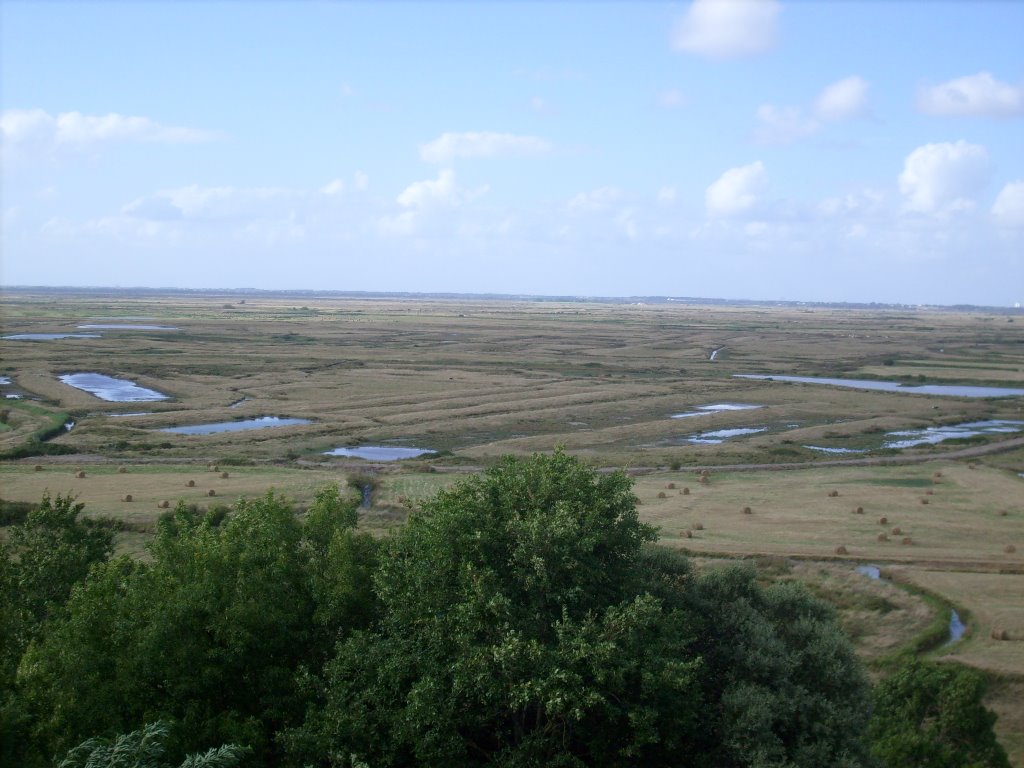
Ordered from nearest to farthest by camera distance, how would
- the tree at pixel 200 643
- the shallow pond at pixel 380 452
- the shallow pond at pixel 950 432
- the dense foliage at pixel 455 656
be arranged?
the dense foliage at pixel 455 656
the tree at pixel 200 643
the shallow pond at pixel 380 452
the shallow pond at pixel 950 432

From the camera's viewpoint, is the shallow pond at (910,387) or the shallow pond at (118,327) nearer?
the shallow pond at (910,387)

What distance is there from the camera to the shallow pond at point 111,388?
81938 millimetres

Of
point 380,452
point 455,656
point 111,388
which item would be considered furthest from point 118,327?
point 455,656

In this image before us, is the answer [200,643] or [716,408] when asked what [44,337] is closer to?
[716,408]

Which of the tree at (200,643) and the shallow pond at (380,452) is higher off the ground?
the tree at (200,643)

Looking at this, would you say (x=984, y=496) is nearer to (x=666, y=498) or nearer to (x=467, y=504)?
(x=666, y=498)

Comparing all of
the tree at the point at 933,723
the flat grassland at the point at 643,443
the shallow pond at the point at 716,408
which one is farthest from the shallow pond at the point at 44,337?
the tree at the point at 933,723

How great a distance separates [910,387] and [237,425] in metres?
72.6

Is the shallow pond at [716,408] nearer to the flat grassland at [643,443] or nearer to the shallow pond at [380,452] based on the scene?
the flat grassland at [643,443]

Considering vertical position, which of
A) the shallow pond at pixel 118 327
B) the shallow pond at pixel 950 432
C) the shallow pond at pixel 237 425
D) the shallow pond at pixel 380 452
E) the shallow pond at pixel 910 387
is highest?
the shallow pond at pixel 118 327

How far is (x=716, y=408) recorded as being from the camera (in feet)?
269

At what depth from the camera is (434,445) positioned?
208ft

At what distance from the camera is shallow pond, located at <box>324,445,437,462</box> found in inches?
2329

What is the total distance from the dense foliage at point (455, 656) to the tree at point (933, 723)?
9cm
